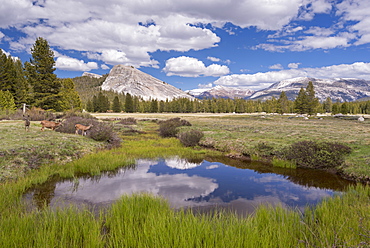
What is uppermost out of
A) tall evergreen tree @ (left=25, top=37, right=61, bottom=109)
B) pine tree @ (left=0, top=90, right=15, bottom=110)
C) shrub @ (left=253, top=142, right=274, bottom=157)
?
tall evergreen tree @ (left=25, top=37, right=61, bottom=109)

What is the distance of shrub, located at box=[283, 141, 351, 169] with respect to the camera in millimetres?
11938

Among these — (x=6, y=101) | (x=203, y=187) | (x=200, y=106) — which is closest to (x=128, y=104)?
(x=200, y=106)

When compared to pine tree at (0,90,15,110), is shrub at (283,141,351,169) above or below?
below

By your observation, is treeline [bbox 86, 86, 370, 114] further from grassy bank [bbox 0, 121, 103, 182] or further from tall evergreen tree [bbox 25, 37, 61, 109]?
grassy bank [bbox 0, 121, 103, 182]

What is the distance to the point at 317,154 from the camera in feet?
41.4

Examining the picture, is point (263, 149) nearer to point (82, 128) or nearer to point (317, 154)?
point (317, 154)

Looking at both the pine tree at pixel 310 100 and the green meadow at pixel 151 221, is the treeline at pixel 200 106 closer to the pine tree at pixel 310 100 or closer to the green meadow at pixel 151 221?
the pine tree at pixel 310 100

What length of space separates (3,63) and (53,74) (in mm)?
18183

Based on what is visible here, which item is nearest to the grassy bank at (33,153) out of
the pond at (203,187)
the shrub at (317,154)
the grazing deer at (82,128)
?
the pond at (203,187)

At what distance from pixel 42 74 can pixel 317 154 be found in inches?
1915

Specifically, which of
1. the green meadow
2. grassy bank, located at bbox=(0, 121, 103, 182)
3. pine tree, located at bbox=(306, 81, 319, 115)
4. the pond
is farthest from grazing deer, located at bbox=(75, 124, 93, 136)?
pine tree, located at bbox=(306, 81, 319, 115)

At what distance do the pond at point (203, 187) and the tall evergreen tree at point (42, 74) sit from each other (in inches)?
1549

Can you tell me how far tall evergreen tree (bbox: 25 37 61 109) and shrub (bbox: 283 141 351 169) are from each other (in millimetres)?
45259

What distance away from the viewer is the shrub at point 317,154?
11938 millimetres
